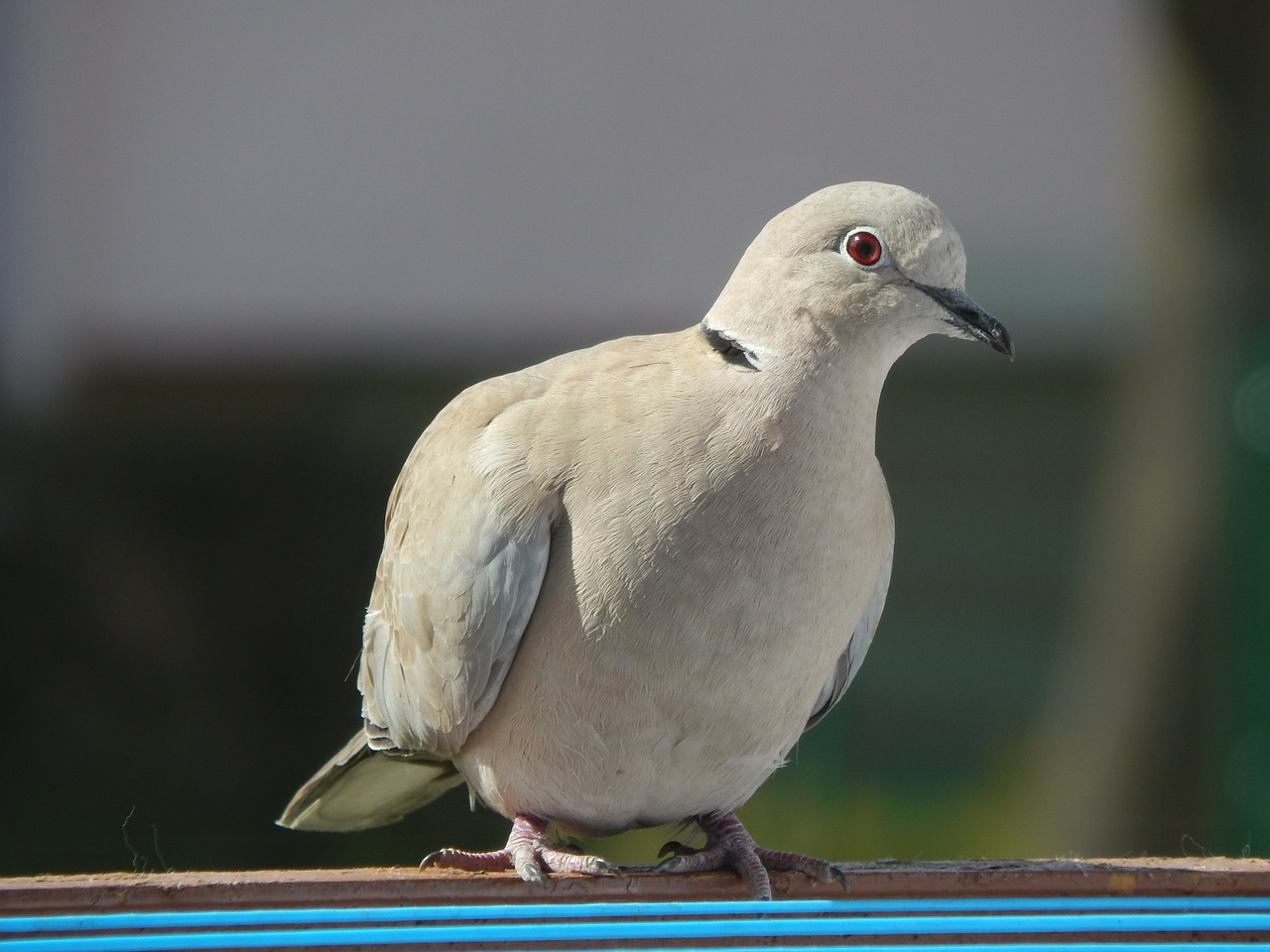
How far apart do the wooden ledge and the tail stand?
58 cm

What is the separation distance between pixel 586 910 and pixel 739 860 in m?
0.47

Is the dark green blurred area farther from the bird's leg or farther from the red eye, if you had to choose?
the red eye

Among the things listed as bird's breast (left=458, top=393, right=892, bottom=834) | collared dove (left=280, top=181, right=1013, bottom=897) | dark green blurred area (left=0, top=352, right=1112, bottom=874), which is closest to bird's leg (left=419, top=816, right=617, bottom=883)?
collared dove (left=280, top=181, right=1013, bottom=897)

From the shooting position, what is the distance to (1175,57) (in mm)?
4184

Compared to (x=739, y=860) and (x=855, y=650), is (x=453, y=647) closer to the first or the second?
(x=739, y=860)

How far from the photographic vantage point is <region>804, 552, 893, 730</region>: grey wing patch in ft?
6.73

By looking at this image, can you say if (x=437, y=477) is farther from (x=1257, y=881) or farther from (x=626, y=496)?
(x=1257, y=881)

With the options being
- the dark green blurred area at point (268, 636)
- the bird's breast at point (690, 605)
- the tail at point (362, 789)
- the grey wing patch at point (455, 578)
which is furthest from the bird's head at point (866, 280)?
the dark green blurred area at point (268, 636)

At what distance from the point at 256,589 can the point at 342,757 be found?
2.51 metres

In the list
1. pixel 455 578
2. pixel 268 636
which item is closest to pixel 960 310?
pixel 455 578

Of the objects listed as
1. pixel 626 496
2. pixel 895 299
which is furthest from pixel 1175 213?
pixel 626 496

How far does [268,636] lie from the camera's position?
179 inches

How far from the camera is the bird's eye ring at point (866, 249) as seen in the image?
166 cm

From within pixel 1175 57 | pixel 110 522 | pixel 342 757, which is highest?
pixel 1175 57
